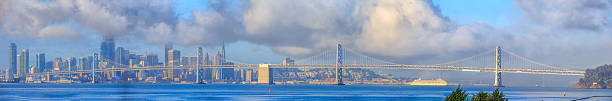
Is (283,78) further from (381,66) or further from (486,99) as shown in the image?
(486,99)

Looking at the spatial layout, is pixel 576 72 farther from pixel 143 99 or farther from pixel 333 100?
pixel 143 99

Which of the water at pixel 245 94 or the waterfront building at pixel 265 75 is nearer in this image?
the water at pixel 245 94

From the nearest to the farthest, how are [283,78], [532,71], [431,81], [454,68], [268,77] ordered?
1. [532,71]
2. [454,68]
3. [268,77]
4. [283,78]
5. [431,81]

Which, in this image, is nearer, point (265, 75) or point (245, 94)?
point (245, 94)

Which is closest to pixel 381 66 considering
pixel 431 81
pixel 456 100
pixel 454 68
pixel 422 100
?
pixel 454 68

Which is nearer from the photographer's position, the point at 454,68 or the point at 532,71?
the point at 532,71

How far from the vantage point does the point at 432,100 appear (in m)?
51.3

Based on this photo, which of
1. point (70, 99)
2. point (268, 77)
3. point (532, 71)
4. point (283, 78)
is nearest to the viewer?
point (70, 99)

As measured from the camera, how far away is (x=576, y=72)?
7450cm

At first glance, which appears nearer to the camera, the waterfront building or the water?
the water

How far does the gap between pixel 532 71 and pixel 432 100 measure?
25.8m

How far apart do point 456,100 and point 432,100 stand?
32443 millimetres

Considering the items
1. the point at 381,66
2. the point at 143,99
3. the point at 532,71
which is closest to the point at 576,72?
the point at 532,71

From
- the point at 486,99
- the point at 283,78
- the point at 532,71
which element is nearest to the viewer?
the point at 486,99
